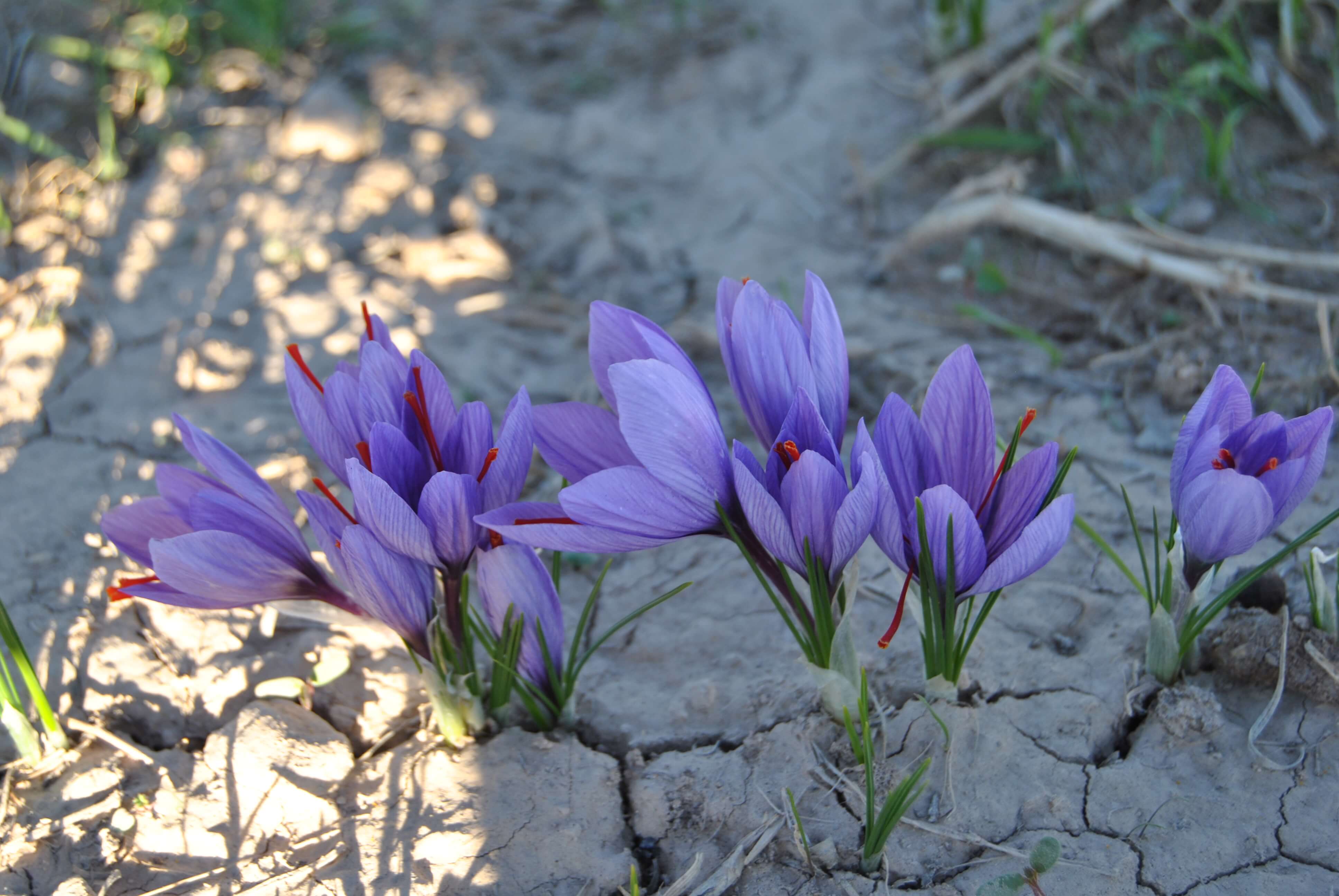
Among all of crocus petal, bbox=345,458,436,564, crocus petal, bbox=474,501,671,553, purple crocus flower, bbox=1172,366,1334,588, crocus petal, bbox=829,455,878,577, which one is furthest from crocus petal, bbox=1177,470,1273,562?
crocus petal, bbox=345,458,436,564

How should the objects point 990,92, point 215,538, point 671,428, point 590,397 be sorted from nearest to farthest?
point 671,428 → point 215,538 → point 590,397 → point 990,92

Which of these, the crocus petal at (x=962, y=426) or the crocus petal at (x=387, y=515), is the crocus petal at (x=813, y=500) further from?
the crocus petal at (x=387, y=515)

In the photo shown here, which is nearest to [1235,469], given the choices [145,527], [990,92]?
[145,527]

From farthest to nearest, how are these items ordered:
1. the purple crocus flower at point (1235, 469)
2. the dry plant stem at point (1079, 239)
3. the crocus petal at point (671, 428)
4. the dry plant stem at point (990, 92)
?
1. the dry plant stem at point (990, 92)
2. the dry plant stem at point (1079, 239)
3. the purple crocus flower at point (1235, 469)
4. the crocus petal at point (671, 428)

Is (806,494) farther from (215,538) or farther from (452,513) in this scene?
(215,538)

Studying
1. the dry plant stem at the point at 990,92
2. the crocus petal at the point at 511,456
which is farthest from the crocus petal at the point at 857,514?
the dry plant stem at the point at 990,92

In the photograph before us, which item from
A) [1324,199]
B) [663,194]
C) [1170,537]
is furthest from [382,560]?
[1324,199]

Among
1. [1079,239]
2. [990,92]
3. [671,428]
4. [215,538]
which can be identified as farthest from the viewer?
[990,92]
